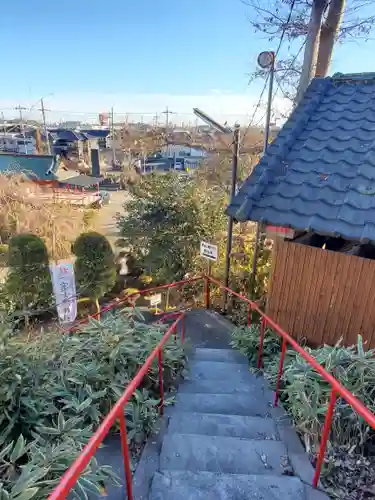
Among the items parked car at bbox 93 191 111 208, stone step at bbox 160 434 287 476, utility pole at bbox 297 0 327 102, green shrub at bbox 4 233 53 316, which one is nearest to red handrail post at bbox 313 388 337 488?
stone step at bbox 160 434 287 476

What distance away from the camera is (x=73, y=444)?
89.4 inches

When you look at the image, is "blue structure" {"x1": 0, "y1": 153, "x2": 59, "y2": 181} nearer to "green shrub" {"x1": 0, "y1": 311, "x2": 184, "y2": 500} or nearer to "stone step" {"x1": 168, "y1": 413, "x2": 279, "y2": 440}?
"green shrub" {"x1": 0, "y1": 311, "x2": 184, "y2": 500}

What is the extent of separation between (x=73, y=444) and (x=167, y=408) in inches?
51.9

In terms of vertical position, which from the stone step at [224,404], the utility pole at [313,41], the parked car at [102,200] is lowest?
the parked car at [102,200]

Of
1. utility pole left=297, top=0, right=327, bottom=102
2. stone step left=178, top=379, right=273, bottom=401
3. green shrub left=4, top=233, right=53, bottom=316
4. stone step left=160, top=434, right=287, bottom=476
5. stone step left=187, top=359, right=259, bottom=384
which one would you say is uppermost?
utility pole left=297, top=0, right=327, bottom=102

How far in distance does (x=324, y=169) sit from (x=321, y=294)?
1571 millimetres

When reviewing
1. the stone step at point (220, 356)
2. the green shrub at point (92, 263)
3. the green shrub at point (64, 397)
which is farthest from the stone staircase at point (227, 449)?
the green shrub at point (92, 263)

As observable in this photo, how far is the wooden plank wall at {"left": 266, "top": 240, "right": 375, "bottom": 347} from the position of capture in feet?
12.8

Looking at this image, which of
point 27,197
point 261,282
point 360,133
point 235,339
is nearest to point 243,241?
point 261,282

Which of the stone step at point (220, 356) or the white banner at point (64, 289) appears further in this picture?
the white banner at point (64, 289)

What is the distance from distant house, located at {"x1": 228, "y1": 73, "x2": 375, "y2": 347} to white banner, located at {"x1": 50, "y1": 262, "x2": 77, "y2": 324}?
5069 mm

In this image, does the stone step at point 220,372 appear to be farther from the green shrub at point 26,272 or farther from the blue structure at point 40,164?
the blue structure at point 40,164

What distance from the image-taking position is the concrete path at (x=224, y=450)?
2.22 meters

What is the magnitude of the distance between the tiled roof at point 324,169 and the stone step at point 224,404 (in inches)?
77.9
